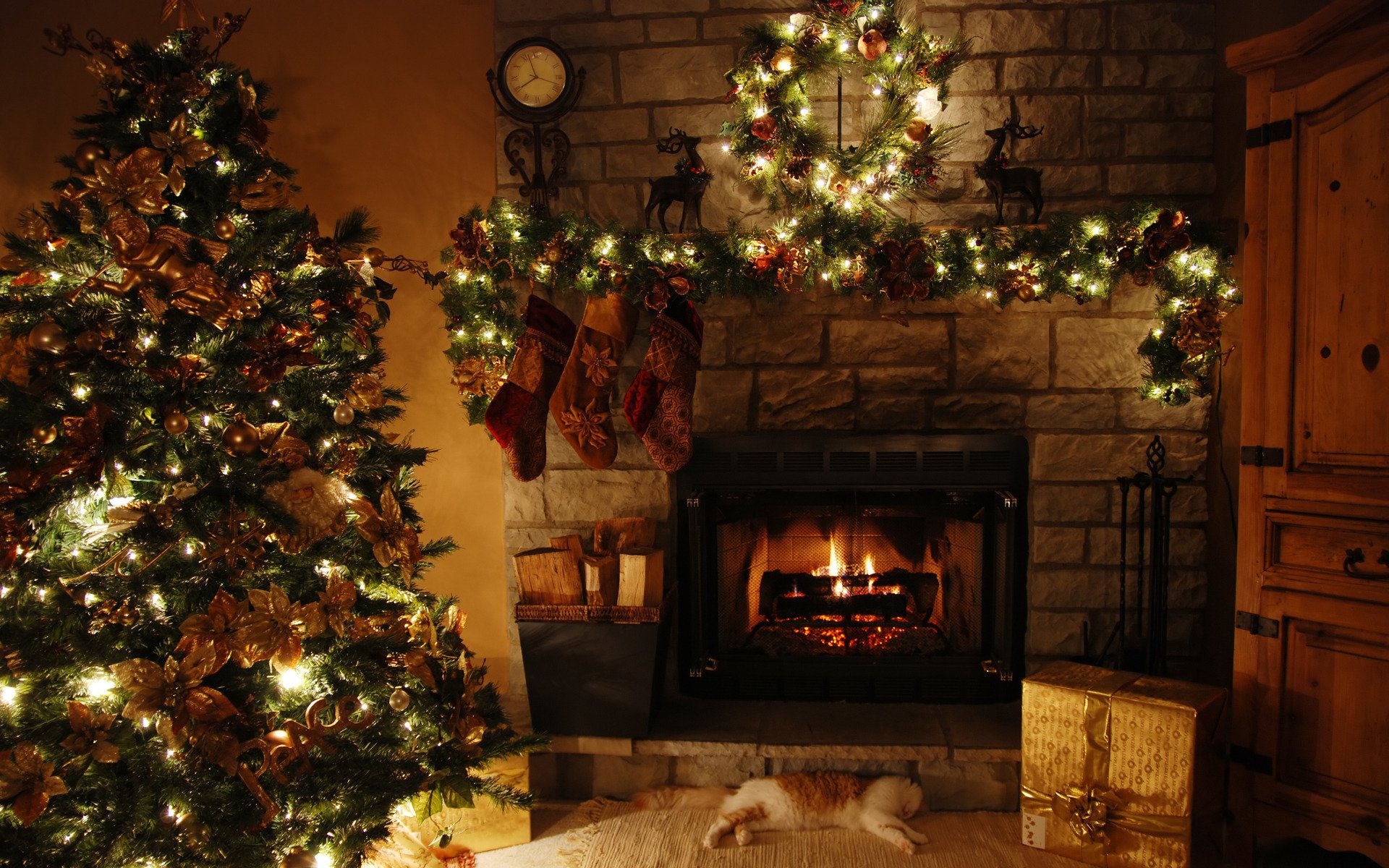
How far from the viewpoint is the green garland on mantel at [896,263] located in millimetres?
2189

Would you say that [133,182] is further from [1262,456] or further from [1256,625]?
[1256,625]

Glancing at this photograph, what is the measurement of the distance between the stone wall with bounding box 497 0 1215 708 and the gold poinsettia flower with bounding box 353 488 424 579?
0.83m

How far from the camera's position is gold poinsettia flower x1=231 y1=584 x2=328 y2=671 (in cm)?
151

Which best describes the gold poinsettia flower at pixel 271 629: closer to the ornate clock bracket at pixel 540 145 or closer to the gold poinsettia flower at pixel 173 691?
the gold poinsettia flower at pixel 173 691

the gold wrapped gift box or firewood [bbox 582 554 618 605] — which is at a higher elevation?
firewood [bbox 582 554 618 605]

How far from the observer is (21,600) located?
1358 millimetres

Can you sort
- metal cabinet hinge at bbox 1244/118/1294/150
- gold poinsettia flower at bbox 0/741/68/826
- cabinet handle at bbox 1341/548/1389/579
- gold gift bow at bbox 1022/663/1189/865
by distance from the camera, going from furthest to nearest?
gold gift bow at bbox 1022/663/1189/865
metal cabinet hinge at bbox 1244/118/1294/150
cabinet handle at bbox 1341/548/1389/579
gold poinsettia flower at bbox 0/741/68/826

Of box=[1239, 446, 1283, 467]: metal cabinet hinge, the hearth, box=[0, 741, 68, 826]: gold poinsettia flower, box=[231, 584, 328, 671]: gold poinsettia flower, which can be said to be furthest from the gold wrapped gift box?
box=[0, 741, 68, 826]: gold poinsettia flower

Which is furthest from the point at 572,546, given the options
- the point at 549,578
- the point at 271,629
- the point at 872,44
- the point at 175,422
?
the point at 872,44

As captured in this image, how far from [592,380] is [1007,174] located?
1311 millimetres

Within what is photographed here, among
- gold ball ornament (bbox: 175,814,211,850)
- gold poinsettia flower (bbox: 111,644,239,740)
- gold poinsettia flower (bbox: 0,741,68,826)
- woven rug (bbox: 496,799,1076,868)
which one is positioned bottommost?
woven rug (bbox: 496,799,1076,868)

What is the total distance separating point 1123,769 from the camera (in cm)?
198

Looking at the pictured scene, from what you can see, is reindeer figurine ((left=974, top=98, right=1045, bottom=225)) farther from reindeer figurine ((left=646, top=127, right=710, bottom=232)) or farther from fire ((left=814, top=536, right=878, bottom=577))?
fire ((left=814, top=536, right=878, bottom=577))

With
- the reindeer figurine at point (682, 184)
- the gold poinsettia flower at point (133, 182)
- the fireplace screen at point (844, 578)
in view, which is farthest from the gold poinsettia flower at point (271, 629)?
the reindeer figurine at point (682, 184)
